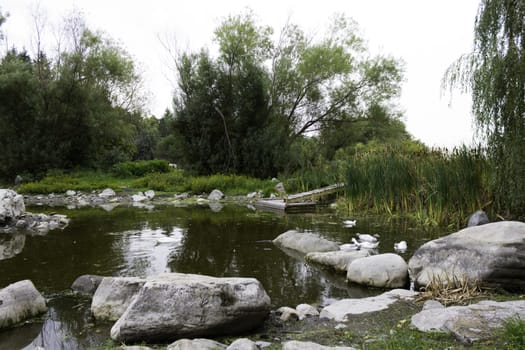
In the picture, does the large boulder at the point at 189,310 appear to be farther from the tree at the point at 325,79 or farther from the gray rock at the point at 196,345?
the tree at the point at 325,79

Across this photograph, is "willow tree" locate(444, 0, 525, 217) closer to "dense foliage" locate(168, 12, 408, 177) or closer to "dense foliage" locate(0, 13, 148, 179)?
"dense foliage" locate(168, 12, 408, 177)

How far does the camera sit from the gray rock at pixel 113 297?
3812 mm

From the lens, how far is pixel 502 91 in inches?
257

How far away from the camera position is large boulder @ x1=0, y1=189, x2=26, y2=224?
9.36m

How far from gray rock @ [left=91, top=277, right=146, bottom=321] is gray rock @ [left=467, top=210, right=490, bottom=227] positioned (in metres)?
5.76

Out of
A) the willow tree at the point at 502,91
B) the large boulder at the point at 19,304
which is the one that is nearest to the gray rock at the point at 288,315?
the large boulder at the point at 19,304

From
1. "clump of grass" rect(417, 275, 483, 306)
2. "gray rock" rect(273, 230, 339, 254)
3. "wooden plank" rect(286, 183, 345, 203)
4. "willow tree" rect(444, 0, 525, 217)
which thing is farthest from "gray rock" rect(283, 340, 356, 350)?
"wooden plank" rect(286, 183, 345, 203)

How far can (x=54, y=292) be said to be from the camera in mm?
4602

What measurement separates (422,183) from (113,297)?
726 cm

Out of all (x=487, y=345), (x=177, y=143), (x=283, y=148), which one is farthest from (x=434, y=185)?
(x=177, y=143)

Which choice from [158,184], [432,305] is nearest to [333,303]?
[432,305]

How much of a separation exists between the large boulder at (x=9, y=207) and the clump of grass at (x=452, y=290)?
9179 mm

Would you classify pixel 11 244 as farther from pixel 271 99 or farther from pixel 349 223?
pixel 271 99

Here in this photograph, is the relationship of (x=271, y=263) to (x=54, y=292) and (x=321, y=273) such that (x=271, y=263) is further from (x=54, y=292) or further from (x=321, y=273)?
(x=54, y=292)
